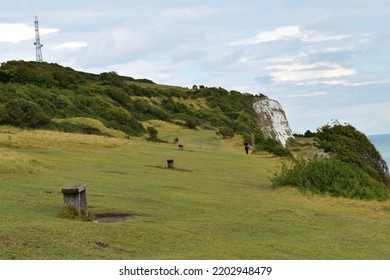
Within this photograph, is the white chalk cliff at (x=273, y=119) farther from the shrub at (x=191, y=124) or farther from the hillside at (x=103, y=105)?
the shrub at (x=191, y=124)

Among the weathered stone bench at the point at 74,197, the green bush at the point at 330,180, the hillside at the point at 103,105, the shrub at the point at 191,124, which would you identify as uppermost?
the hillside at the point at 103,105

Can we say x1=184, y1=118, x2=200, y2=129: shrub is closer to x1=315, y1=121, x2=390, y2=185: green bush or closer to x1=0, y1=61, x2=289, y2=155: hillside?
x1=0, y1=61, x2=289, y2=155: hillside

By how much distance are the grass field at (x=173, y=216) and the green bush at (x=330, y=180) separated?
983 mm

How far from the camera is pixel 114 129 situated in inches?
2478

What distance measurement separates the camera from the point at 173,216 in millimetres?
16828

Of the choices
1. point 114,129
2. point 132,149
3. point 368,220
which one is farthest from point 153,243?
point 114,129

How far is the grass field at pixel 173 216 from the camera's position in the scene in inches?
470

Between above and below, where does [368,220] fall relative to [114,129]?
below

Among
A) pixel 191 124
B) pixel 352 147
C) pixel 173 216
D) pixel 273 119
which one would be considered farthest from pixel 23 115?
pixel 273 119

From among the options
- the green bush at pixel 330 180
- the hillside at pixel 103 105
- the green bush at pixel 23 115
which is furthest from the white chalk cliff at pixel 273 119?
the green bush at pixel 330 180

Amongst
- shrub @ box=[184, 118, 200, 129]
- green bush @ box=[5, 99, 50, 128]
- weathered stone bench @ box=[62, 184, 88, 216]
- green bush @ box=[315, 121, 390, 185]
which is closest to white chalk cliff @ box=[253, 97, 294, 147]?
shrub @ box=[184, 118, 200, 129]

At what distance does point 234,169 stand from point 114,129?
95.1ft

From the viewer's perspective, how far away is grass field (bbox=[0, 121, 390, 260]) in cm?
1195
